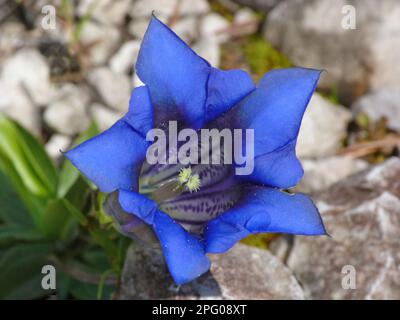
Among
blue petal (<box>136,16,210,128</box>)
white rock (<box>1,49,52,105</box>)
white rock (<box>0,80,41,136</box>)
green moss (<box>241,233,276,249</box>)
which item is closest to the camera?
blue petal (<box>136,16,210,128</box>)

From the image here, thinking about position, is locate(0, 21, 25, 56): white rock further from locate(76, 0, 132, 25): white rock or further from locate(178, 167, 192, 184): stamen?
locate(178, 167, 192, 184): stamen

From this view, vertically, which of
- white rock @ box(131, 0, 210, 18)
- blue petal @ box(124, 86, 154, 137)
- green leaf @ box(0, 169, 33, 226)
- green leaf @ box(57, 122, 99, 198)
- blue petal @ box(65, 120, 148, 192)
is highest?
white rock @ box(131, 0, 210, 18)

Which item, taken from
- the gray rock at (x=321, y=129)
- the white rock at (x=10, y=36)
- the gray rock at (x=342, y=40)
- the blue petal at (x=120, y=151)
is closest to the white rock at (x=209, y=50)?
the gray rock at (x=342, y=40)

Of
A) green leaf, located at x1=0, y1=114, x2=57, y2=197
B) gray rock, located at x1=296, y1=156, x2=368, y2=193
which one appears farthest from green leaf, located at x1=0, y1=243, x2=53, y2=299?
gray rock, located at x1=296, y1=156, x2=368, y2=193

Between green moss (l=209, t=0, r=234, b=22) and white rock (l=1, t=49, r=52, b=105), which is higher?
green moss (l=209, t=0, r=234, b=22)

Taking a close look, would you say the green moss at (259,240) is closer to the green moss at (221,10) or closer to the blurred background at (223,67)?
the blurred background at (223,67)

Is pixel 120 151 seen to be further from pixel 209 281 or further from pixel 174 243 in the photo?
pixel 209 281

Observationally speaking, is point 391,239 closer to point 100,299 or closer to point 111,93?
point 100,299

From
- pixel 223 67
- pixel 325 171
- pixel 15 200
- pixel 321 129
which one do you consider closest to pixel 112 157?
pixel 15 200
